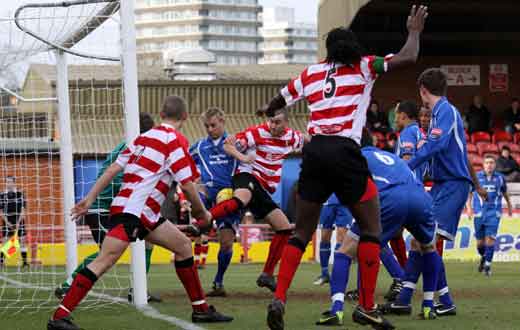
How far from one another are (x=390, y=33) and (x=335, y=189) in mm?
24033

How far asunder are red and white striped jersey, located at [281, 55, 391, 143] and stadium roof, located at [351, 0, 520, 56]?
68.3 ft

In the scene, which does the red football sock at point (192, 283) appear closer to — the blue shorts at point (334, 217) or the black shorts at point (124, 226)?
the black shorts at point (124, 226)

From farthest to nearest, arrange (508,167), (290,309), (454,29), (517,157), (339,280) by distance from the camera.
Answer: (454,29), (517,157), (508,167), (290,309), (339,280)

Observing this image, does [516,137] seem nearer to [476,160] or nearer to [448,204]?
[476,160]

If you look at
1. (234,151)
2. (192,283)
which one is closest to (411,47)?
(192,283)

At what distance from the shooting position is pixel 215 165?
1275cm

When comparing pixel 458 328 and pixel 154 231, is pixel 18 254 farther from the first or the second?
pixel 458 328

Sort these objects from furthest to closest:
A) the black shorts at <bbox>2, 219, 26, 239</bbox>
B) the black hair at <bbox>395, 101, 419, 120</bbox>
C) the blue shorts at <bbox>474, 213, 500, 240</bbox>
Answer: the blue shorts at <bbox>474, 213, 500, 240</bbox> < the black shorts at <bbox>2, 219, 26, 239</bbox> < the black hair at <bbox>395, 101, 419, 120</bbox>

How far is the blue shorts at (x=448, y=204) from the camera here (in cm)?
898

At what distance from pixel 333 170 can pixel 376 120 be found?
21107 millimetres

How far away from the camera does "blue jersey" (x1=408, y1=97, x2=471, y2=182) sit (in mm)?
8758

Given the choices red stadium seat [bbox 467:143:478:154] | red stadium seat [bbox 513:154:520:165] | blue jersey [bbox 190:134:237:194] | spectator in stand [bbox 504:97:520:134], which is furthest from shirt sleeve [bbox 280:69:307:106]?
spectator in stand [bbox 504:97:520:134]

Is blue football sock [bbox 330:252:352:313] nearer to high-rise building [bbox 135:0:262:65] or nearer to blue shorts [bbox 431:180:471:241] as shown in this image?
blue shorts [bbox 431:180:471:241]

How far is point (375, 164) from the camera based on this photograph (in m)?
8.23
